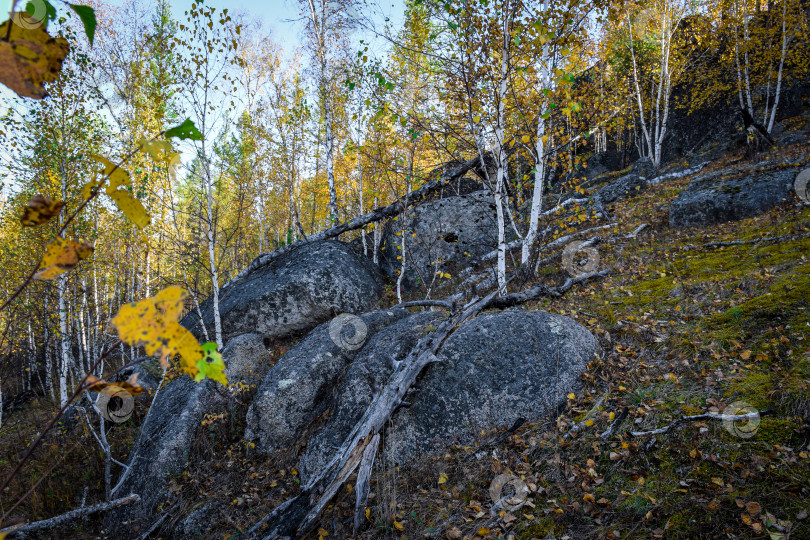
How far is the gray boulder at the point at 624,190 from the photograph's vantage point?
1283cm

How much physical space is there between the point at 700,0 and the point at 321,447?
22536mm

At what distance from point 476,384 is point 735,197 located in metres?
7.68

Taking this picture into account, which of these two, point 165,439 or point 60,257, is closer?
point 60,257

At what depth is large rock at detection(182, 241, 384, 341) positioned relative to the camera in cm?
792

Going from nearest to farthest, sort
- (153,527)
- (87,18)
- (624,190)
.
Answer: (87,18) < (153,527) < (624,190)

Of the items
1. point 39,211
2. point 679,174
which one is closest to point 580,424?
point 39,211

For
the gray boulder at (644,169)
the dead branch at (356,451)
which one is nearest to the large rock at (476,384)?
the dead branch at (356,451)

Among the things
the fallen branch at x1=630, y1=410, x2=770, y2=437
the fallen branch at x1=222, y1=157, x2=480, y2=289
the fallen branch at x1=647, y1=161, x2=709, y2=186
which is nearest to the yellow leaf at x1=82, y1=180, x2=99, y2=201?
the fallen branch at x1=630, y1=410, x2=770, y2=437

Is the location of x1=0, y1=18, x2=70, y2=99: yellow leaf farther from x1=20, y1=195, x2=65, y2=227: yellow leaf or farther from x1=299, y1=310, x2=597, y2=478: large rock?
x1=299, y1=310, x2=597, y2=478: large rock

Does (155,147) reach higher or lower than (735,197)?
lower

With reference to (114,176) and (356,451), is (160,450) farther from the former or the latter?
(114,176)

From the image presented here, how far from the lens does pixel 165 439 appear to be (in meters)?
5.20

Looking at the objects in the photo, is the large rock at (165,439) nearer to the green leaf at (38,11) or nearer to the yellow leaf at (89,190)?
the yellow leaf at (89,190)

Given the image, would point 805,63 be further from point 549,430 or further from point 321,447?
point 321,447
